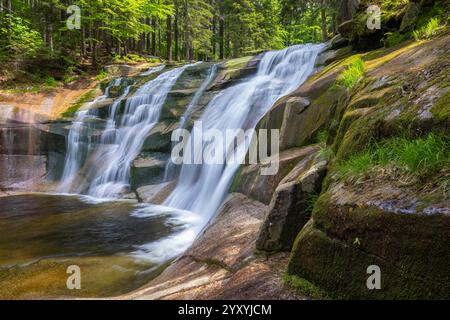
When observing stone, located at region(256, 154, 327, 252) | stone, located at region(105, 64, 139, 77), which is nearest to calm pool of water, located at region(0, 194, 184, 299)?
stone, located at region(256, 154, 327, 252)

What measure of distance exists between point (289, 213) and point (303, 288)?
1.05 m

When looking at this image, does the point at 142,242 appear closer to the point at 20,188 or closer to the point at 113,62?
the point at 20,188

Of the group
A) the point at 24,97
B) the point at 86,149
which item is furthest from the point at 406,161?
the point at 24,97

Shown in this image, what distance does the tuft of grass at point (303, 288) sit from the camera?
281 centimetres

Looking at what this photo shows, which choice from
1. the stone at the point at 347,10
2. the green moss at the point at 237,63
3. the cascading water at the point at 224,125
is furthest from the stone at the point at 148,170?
the stone at the point at 347,10

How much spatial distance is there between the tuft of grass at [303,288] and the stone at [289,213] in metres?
0.70

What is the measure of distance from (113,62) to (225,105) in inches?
461

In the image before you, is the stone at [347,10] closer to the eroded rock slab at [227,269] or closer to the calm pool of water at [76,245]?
the eroded rock slab at [227,269]

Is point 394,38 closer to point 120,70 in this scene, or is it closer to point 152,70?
point 152,70

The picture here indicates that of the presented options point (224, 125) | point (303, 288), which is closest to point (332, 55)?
point (224, 125)

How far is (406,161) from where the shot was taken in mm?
2852

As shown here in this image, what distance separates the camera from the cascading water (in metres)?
8.05

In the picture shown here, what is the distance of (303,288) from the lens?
9.62ft
